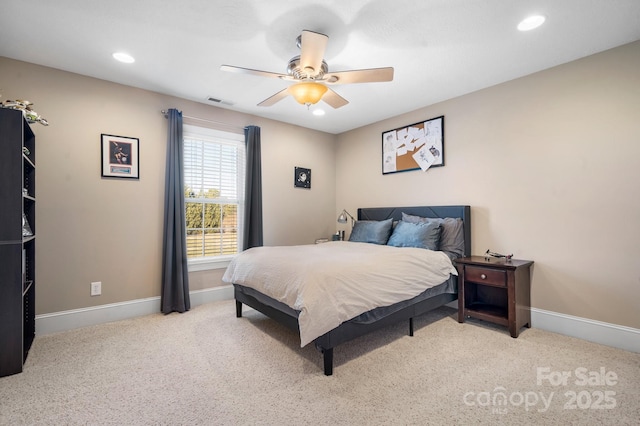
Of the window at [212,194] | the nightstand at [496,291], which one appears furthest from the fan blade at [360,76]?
the window at [212,194]

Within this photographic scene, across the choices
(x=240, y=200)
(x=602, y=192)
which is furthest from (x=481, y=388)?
(x=240, y=200)

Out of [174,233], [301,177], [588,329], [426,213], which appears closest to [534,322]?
[588,329]

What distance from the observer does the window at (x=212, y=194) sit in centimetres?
376

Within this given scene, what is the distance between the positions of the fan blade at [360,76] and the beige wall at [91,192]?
2191 millimetres

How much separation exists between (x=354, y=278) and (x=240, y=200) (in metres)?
2.51

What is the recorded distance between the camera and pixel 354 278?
2.20 metres

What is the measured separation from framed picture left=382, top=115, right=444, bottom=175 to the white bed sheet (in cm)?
141

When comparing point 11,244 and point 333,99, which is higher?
point 333,99

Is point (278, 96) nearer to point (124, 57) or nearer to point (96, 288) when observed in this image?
point (124, 57)

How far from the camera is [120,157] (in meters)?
3.18

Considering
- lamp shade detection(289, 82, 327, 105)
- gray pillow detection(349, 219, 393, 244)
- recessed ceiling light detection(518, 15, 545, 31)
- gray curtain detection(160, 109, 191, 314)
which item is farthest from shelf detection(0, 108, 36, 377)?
recessed ceiling light detection(518, 15, 545, 31)

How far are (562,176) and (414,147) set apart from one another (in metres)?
1.69

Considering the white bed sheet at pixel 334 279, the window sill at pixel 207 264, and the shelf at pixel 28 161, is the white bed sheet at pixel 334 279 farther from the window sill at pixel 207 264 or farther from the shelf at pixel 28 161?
the shelf at pixel 28 161

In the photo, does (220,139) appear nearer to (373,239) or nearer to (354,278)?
(373,239)
